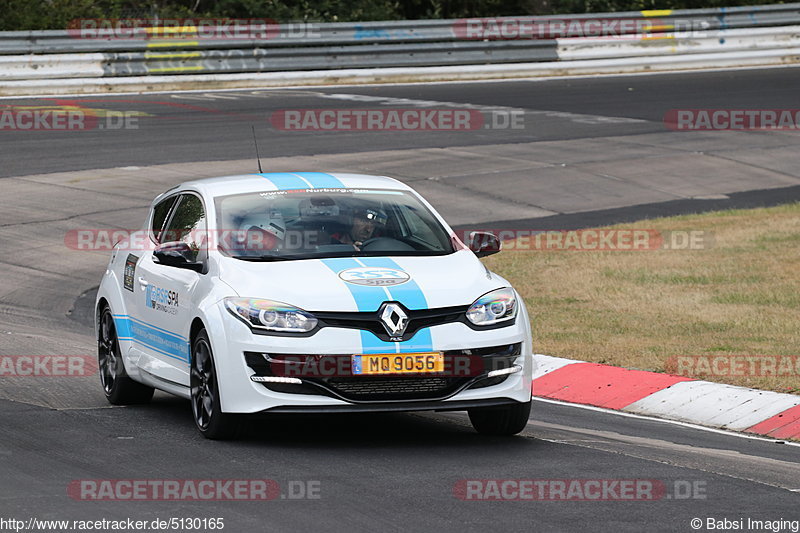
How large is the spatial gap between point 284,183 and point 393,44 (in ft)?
75.3

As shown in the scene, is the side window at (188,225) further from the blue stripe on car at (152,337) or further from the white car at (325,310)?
the blue stripe on car at (152,337)

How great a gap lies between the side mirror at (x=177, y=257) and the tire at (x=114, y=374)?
4.38 ft

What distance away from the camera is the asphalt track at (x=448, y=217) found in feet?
22.7

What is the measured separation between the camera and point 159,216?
10.3 meters

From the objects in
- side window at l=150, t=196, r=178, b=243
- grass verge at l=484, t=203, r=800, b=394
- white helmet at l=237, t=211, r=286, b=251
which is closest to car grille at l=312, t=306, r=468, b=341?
white helmet at l=237, t=211, r=286, b=251

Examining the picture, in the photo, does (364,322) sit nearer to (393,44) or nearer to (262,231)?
(262,231)

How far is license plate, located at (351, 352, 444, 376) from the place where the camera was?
801 cm

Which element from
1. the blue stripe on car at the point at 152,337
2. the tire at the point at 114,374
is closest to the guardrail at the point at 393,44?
the tire at the point at 114,374

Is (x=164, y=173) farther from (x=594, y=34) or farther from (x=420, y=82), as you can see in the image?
(x=594, y=34)

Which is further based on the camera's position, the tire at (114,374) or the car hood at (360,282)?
the tire at (114,374)

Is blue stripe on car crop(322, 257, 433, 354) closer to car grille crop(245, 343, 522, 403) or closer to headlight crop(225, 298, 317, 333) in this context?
car grille crop(245, 343, 522, 403)

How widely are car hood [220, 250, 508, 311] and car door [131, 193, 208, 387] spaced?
18.8 inches

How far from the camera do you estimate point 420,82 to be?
31703 millimetres

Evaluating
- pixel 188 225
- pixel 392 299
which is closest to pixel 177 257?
pixel 188 225
